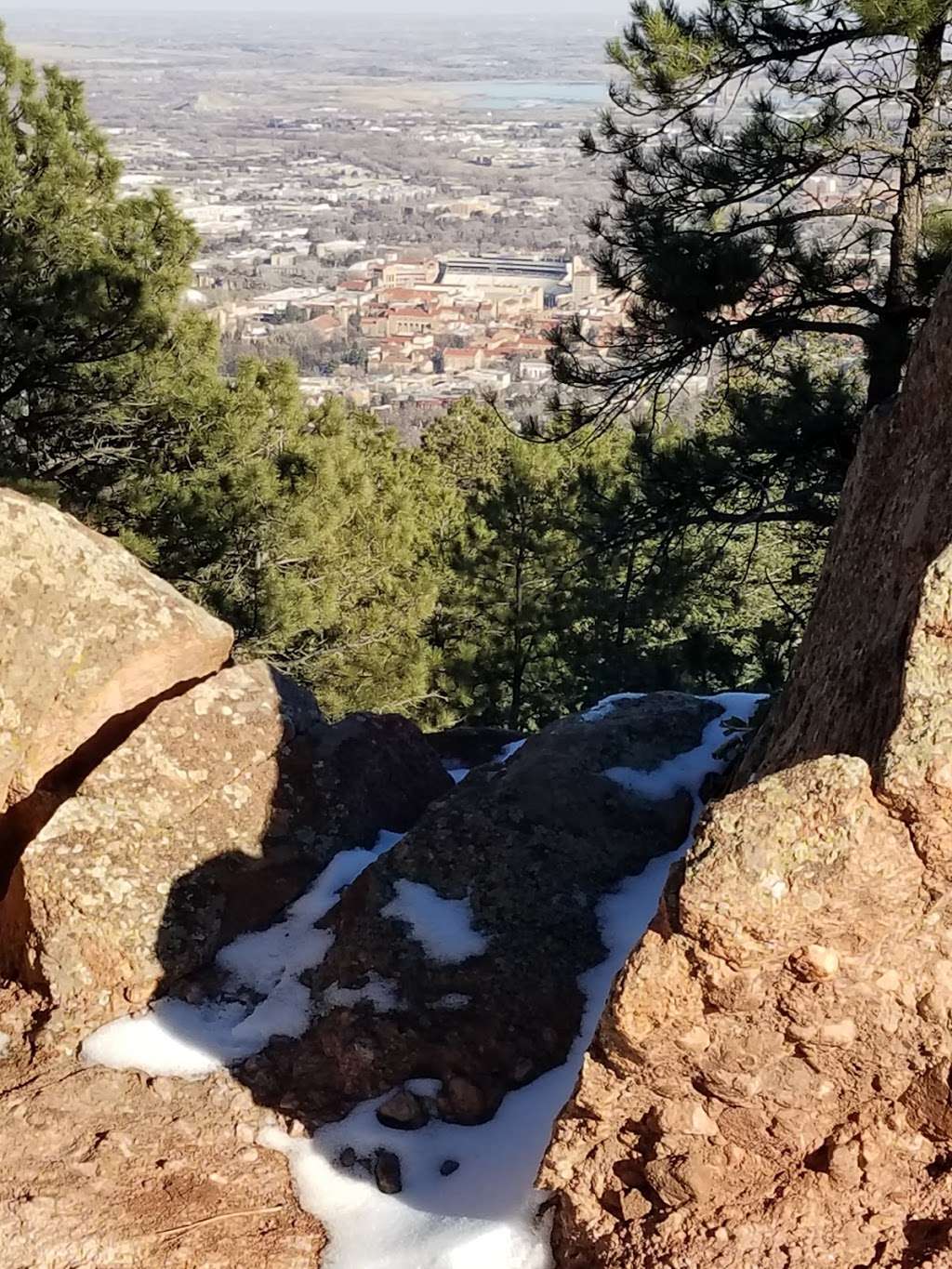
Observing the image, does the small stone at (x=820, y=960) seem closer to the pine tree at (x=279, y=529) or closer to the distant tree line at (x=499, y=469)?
the distant tree line at (x=499, y=469)

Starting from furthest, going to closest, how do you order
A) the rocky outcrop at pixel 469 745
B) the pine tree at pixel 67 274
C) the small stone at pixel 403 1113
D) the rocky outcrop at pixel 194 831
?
the pine tree at pixel 67 274 < the rocky outcrop at pixel 469 745 < the rocky outcrop at pixel 194 831 < the small stone at pixel 403 1113

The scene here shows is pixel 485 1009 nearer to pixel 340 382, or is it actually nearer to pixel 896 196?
pixel 896 196

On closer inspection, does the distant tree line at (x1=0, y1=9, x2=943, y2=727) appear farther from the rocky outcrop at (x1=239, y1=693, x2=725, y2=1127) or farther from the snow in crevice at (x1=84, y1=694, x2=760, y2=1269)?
the snow in crevice at (x1=84, y1=694, x2=760, y2=1269)

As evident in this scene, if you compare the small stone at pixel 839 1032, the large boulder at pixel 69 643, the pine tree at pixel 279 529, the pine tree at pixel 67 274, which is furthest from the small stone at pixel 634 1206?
the pine tree at pixel 279 529

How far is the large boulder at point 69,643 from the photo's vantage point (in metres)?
5.39

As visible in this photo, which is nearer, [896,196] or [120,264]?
[896,196]

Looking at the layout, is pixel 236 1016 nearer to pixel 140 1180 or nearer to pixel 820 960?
pixel 140 1180

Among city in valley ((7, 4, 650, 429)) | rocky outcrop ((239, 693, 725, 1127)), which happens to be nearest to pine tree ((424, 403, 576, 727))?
city in valley ((7, 4, 650, 429))

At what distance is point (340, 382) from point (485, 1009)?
37.5 m

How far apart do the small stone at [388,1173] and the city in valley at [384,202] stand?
7.03 meters

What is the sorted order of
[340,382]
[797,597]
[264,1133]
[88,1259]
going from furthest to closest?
[340,382] < [797,597] < [264,1133] < [88,1259]

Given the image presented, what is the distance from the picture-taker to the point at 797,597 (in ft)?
40.2

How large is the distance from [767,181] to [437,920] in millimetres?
6287

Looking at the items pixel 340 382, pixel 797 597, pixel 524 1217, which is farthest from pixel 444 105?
pixel 524 1217
